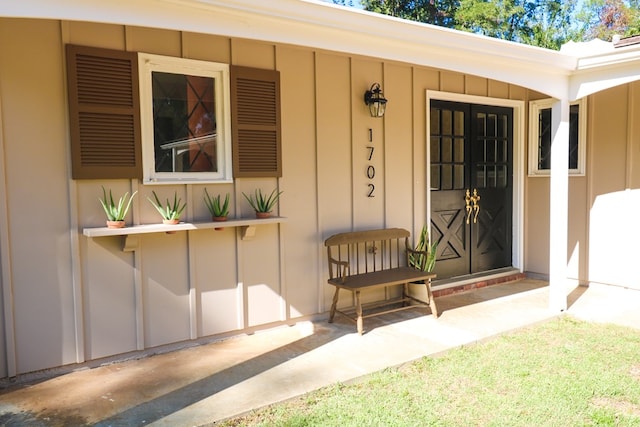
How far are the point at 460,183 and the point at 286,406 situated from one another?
338cm

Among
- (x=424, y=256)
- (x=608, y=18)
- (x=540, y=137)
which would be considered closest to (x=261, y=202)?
(x=424, y=256)

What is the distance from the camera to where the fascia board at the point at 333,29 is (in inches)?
90.7

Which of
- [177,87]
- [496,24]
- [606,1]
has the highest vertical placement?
[606,1]

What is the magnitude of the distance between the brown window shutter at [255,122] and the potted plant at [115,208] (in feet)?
2.61

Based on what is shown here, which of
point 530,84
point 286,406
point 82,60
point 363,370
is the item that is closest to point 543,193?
point 530,84

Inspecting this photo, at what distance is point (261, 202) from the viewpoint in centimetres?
370

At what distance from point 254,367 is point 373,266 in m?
1.69

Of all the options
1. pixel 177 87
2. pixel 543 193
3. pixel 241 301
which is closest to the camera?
pixel 177 87

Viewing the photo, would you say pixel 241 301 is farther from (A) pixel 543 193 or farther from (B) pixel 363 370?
(A) pixel 543 193

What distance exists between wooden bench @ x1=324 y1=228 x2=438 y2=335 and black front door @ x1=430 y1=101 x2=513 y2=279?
0.67 m

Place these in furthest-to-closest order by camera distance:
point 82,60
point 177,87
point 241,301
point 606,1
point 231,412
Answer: point 606,1 → point 241,301 → point 177,87 → point 82,60 → point 231,412

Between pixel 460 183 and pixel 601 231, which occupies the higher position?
pixel 460 183

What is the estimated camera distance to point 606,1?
14594 millimetres

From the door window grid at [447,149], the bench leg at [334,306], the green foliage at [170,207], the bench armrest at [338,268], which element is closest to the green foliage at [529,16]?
the door window grid at [447,149]
